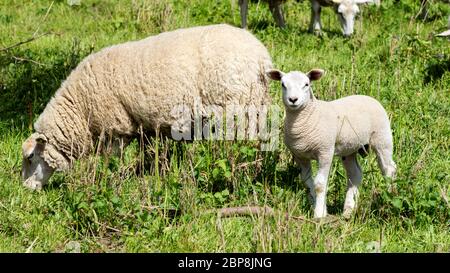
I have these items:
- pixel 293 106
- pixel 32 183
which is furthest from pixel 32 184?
pixel 293 106

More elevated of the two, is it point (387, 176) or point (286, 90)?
point (286, 90)

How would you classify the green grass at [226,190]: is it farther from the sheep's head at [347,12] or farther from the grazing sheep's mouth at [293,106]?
the sheep's head at [347,12]

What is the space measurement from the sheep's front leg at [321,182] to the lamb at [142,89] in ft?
3.71

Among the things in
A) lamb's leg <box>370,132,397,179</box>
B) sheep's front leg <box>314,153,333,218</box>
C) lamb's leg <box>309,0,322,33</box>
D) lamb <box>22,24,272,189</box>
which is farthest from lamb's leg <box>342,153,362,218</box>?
lamb's leg <box>309,0,322,33</box>

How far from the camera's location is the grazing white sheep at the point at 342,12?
40.9ft

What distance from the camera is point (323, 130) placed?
552 centimetres

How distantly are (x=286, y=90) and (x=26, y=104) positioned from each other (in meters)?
4.24

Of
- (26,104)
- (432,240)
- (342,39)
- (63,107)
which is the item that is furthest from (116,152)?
(342,39)

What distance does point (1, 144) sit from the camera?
25.1 feet

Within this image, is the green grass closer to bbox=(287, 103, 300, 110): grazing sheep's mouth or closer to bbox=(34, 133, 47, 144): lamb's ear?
bbox=(34, 133, 47, 144): lamb's ear

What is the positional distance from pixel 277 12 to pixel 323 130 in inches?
286

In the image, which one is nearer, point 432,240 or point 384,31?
point 432,240

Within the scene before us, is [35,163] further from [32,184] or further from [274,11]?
[274,11]

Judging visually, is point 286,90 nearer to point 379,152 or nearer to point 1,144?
point 379,152
